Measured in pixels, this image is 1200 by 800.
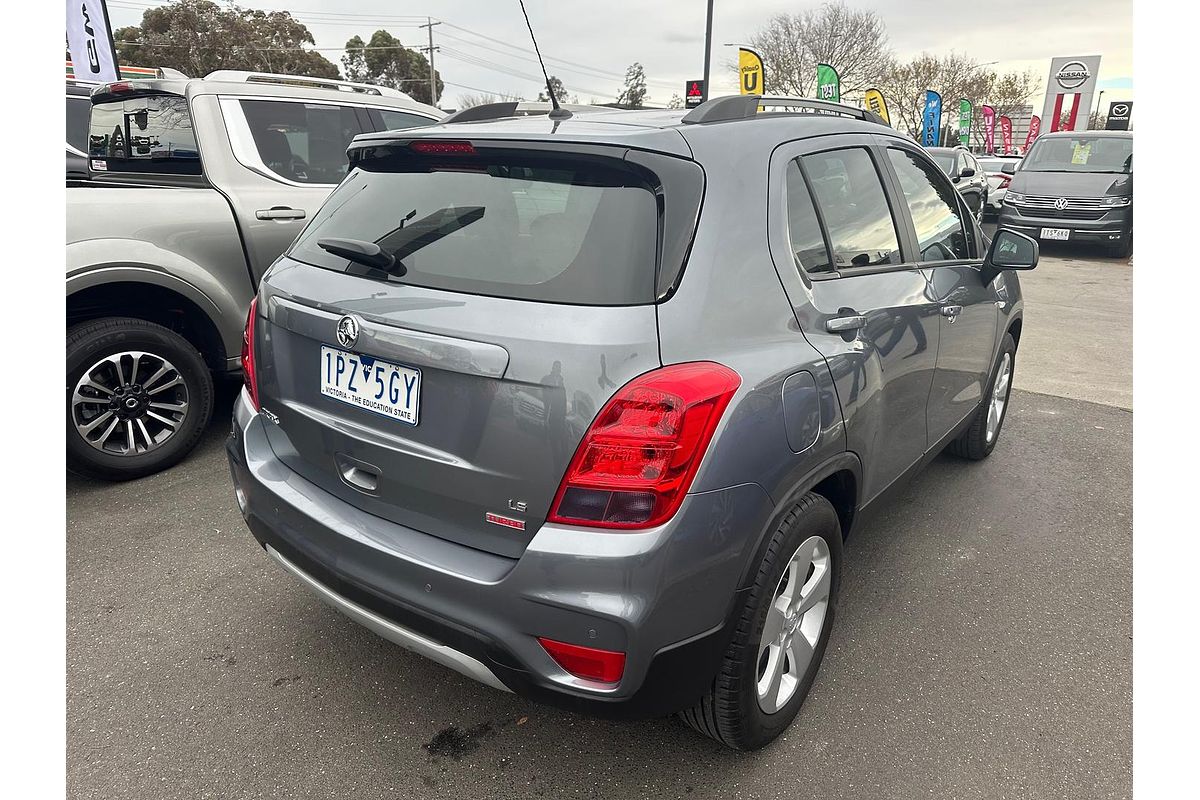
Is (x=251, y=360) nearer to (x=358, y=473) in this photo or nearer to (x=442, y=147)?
(x=358, y=473)

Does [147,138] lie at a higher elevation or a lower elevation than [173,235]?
higher

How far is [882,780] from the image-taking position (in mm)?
2139

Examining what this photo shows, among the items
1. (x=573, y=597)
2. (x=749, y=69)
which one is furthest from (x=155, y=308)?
(x=749, y=69)

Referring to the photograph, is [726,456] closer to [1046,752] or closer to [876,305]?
[876,305]

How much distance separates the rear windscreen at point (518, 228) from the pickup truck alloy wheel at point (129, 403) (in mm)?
1990

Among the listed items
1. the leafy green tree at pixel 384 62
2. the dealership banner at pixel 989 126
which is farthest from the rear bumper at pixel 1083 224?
the leafy green tree at pixel 384 62

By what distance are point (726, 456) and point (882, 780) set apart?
112cm

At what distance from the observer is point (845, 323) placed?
226 cm

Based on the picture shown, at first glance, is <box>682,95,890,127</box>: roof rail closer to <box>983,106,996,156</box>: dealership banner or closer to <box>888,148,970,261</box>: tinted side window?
<box>888,148,970,261</box>: tinted side window

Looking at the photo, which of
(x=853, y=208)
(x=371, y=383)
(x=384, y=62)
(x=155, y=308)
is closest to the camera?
(x=371, y=383)

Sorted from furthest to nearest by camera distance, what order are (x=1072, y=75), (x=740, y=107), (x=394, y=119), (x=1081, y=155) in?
(x=1072, y=75) → (x=1081, y=155) → (x=394, y=119) → (x=740, y=107)

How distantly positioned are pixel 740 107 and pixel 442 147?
35.3 inches

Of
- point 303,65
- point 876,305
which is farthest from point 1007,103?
point 876,305

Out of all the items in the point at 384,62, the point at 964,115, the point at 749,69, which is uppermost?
the point at 384,62
